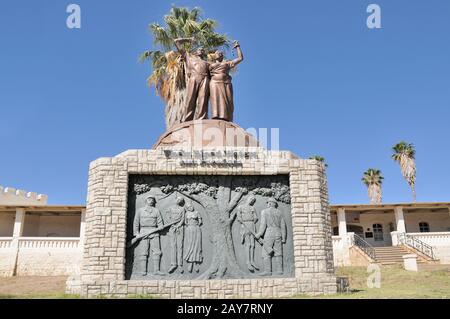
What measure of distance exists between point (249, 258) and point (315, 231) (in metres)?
1.82

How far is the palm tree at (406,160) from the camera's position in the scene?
35.8 metres

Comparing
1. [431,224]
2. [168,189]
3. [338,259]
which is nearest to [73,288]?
[168,189]

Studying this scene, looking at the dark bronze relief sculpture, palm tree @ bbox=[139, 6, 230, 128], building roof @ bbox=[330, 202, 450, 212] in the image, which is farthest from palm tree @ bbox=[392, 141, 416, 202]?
the dark bronze relief sculpture

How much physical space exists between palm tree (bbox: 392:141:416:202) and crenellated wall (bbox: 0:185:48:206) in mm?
30421

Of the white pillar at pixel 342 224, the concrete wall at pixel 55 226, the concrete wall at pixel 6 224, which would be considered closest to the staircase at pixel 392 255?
the white pillar at pixel 342 224

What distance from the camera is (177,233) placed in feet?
33.2

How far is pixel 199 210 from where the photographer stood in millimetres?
10398

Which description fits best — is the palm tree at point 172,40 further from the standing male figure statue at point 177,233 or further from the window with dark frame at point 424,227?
the window with dark frame at point 424,227

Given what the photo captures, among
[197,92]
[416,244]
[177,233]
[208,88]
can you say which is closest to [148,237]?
[177,233]

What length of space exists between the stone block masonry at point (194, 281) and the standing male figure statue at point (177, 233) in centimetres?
47

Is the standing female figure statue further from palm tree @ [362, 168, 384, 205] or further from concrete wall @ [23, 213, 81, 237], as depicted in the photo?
palm tree @ [362, 168, 384, 205]

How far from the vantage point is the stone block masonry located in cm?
959

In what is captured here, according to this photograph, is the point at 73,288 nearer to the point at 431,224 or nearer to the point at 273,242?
the point at 273,242

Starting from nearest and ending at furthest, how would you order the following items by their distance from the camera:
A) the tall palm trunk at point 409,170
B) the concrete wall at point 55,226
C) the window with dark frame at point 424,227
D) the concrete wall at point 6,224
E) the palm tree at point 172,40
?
the palm tree at point 172,40
the concrete wall at point 6,224
the concrete wall at point 55,226
the window with dark frame at point 424,227
the tall palm trunk at point 409,170
